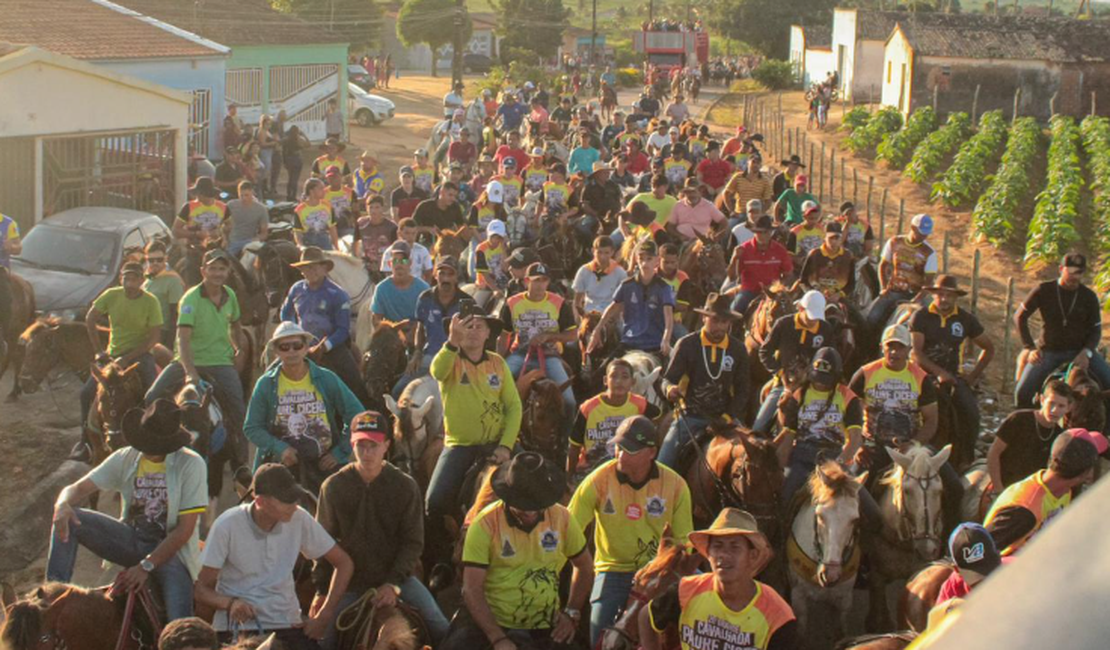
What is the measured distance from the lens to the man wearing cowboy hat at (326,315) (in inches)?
448

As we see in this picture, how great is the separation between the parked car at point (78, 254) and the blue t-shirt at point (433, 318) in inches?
231

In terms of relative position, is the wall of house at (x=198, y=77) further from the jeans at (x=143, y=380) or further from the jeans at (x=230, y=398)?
the jeans at (x=230, y=398)

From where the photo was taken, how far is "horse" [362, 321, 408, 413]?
11648 mm

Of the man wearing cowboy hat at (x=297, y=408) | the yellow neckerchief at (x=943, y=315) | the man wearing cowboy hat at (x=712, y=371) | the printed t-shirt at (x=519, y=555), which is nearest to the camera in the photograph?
the printed t-shirt at (x=519, y=555)

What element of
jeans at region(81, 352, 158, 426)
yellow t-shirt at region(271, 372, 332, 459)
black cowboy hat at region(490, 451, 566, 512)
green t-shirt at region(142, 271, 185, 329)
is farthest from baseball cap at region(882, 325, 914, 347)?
green t-shirt at region(142, 271, 185, 329)

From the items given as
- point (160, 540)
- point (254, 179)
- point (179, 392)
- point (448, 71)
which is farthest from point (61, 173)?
point (448, 71)

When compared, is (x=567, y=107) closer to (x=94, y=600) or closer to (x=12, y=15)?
(x=12, y=15)

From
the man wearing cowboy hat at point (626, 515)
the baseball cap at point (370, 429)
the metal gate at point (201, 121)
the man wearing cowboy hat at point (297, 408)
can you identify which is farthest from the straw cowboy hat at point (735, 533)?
the metal gate at point (201, 121)

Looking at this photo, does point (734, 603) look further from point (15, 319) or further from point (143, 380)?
point (15, 319)

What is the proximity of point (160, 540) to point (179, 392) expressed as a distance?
10.4 ft

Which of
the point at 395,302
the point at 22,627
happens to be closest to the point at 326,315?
the point at 395,302

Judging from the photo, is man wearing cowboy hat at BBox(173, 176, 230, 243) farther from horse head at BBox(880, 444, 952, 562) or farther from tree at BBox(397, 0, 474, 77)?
tree at BBox(397, 0, 474, 77)

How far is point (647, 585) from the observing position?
6988mm

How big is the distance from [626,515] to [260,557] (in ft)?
6.73
